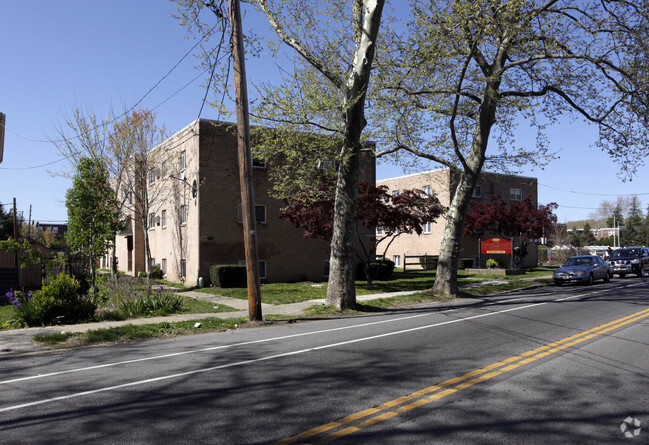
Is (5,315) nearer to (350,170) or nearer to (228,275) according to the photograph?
(228,275)

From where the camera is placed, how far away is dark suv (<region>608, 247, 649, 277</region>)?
2886 cm

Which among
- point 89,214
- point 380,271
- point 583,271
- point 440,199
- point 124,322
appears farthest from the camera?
point 440,199

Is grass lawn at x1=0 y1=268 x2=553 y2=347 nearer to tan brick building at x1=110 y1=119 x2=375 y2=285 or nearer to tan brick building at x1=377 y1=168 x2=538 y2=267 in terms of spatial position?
tan brick building at x1=110 y1=119 x2=375 y2=285

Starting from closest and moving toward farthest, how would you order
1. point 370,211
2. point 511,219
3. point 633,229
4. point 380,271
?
1. point 370,211
2. point 380,271
3. point 511,219
4. point 633,229

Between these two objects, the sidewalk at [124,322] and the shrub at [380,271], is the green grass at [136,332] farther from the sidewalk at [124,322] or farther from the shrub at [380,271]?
the shrub at [380,271]

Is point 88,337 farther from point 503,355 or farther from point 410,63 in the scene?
point 410,63

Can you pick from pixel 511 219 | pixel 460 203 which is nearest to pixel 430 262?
pixel 511 219

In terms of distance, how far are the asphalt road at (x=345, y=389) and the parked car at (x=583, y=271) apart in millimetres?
13844

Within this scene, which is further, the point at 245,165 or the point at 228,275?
the point at 228,275

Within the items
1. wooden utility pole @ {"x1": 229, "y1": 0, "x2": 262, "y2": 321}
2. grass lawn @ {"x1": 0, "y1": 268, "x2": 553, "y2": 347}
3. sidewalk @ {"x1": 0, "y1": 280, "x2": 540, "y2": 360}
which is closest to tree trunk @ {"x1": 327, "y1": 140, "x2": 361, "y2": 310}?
grass lawn @ {"x1": 0, "y1": 268, "x2": 553, "y2": 347}

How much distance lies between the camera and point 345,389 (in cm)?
591

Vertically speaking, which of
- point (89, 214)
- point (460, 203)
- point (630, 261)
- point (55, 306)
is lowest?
point (630, 261)

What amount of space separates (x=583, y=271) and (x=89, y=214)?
2096 cm

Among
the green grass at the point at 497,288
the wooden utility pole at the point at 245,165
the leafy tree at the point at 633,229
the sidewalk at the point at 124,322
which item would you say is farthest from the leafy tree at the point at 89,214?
the leafy tree at the point at 633,229
